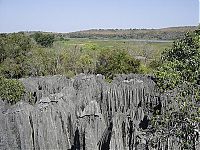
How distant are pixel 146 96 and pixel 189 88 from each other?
10229mm

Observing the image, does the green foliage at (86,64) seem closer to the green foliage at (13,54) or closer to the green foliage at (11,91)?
the green foliage at (13,54)

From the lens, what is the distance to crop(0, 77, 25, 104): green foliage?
2667cm

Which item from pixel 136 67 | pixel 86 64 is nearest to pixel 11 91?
pixel 136 67

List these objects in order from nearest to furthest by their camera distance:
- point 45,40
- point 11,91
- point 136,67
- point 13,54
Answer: point 11,91 < point 136,67 < point 13,54 < point 45,40

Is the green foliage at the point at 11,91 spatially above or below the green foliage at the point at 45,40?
below

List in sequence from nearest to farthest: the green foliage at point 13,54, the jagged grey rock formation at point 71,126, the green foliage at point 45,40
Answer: the jagged grey rock formation at point 71,126 → the green foliage at point 13,54 → the green foliage at point 45,40

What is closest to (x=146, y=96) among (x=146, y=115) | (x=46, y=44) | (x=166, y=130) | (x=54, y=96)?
(x=146, y=115)

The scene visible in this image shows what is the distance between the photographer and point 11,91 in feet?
89.1

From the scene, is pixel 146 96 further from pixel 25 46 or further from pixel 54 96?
pixel 25 46

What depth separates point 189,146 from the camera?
14.0 meters

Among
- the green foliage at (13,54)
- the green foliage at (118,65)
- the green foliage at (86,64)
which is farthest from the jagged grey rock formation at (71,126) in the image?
the green foliage at (86,64)

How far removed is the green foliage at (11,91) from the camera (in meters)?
26.7

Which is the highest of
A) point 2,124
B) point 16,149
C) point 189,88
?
point 189,88

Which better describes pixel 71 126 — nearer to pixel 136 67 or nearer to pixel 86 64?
pixel 136 67
